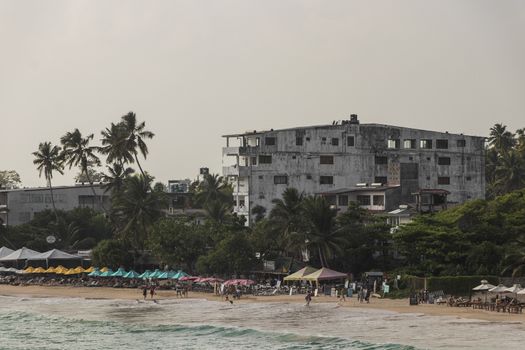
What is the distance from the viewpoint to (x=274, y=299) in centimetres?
8175

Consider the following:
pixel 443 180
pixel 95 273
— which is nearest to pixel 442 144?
pixel 443 180

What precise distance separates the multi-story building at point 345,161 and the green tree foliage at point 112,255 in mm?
21031

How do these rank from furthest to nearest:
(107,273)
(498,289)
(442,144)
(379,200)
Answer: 1. (442,144)
2. (379,200)
3. (107,273)
4. (498,289)

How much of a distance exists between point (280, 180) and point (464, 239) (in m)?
48.7

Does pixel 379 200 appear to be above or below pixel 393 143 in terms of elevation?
below

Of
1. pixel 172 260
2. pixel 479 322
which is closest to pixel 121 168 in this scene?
pixel 172 260

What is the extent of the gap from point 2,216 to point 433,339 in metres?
107

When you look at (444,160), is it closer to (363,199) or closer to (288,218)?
(363,199)

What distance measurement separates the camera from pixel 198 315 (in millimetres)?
72438

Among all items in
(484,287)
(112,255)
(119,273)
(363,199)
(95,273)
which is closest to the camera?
(484,287)

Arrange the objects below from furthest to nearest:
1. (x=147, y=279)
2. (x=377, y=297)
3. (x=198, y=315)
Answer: (x=147, y=279) < (x=377, y=297) < (x=198, y=315)

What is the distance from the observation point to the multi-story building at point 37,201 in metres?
147

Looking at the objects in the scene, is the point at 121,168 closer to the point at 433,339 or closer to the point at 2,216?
the point at 2,216

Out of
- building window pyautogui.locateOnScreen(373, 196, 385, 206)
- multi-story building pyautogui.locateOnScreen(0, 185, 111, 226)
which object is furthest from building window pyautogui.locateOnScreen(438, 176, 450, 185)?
multi-story building pyautogui.locateOnScreen(0, 185, 111, 226)
